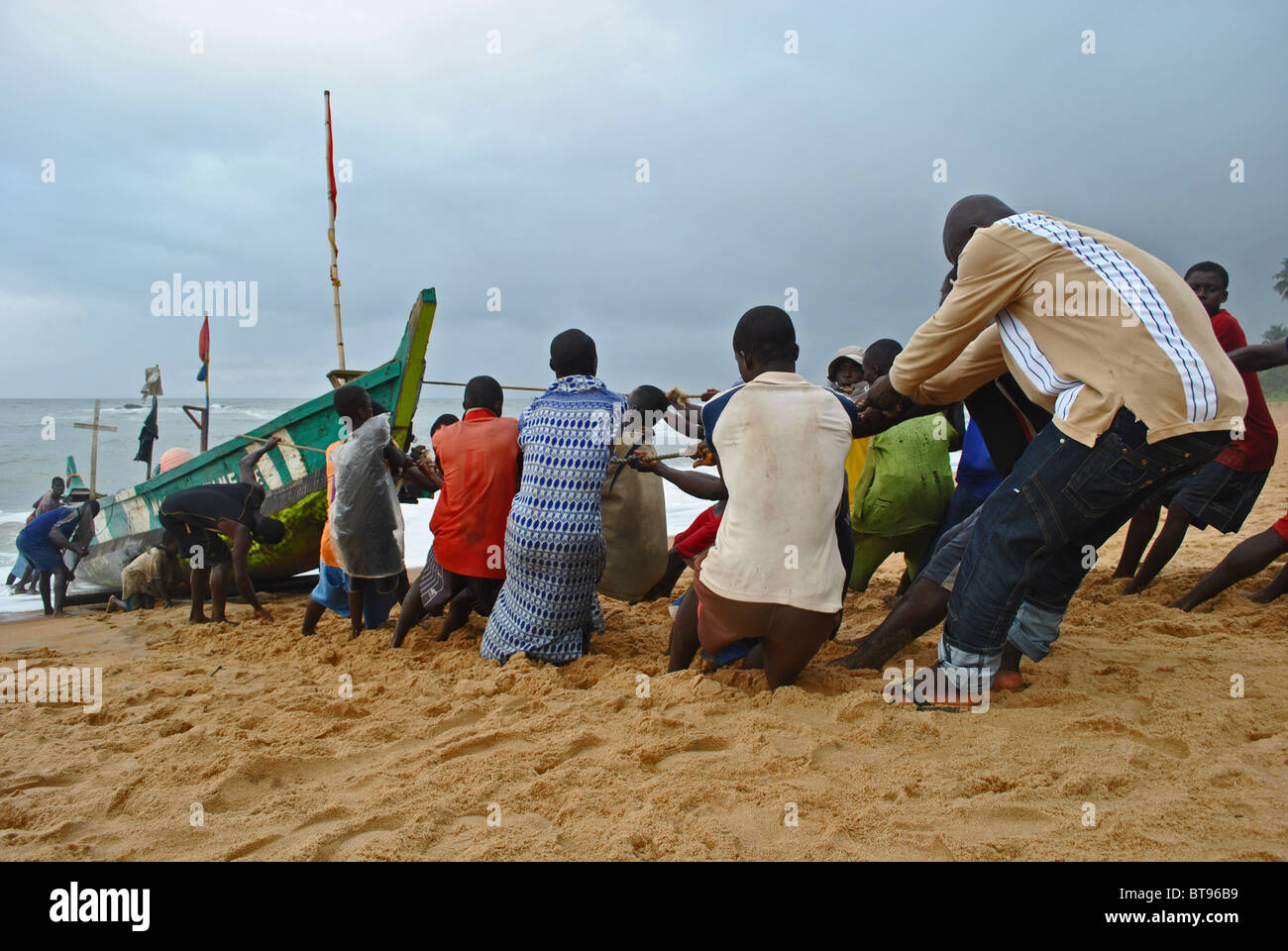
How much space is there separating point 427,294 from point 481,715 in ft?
14.7

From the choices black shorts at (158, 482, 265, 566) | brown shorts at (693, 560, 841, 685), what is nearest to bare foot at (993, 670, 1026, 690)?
brown shorts at (693, 560, 841, 685)

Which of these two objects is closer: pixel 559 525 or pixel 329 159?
pixel 559 525

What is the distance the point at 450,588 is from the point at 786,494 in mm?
2313

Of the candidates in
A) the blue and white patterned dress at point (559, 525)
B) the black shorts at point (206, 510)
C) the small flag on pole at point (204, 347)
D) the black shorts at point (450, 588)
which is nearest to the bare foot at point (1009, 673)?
the blue and white patterned dress at point (559, 525)

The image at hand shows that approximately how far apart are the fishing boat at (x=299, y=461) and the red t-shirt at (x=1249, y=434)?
5.50 meters

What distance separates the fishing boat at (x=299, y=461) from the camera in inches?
275

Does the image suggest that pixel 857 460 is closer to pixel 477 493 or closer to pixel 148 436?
pixel 477 493

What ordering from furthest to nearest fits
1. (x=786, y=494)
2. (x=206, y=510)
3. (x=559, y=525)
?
(x=206, y=510), (x=559, y=525), (x=786, y=494)

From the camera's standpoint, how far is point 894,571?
23.2 ft

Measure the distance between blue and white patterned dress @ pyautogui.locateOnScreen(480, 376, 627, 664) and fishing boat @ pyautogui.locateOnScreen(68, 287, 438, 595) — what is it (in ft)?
10.9

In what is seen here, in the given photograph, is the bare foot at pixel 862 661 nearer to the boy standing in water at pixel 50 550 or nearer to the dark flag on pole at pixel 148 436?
the boy standing in water at pixel 50 550

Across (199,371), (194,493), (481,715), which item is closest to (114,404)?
(199,371)

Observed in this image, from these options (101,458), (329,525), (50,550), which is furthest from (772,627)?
(101,458)

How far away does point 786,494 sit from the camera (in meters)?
2.80
